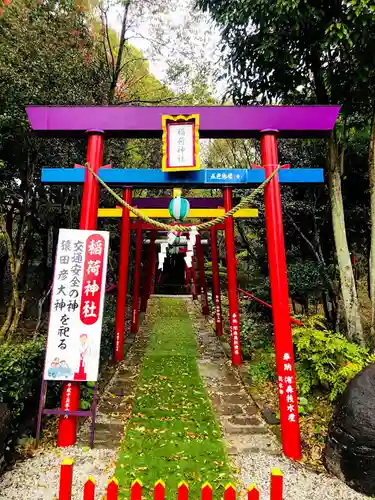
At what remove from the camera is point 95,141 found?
4633 millimetres

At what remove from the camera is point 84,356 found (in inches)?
162

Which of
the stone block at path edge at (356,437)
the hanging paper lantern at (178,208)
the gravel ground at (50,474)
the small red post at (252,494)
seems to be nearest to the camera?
the small red post at (252,494)

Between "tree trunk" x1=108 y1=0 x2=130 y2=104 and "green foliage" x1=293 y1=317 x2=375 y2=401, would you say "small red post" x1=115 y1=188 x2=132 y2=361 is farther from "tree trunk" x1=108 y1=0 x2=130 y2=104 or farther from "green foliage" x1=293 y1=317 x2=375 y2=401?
"tree trunk" x1=108 y1=0 x2=130 y2=104

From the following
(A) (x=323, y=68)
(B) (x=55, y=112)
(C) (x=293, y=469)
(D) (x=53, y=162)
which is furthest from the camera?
(D) (x=53, y=162)

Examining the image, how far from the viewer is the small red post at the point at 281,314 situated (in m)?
4.01

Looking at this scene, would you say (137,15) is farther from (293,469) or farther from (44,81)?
(293,469)

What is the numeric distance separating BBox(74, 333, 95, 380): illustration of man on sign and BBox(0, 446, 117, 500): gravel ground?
0.87 metres

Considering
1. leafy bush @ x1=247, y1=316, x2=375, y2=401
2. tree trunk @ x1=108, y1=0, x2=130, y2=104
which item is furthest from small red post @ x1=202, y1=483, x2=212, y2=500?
tree trunk @ x1=108, y1=0, x2=130, y2=104

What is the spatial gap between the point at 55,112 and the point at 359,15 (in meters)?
4.76

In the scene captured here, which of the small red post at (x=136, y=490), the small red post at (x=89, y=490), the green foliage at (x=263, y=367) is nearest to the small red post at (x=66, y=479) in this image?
the small red post at (x=89, y=490)

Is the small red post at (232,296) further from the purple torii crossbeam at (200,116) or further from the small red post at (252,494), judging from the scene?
the small red post at (252,494)

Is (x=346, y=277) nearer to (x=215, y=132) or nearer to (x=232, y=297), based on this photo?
(x=232, y=297)

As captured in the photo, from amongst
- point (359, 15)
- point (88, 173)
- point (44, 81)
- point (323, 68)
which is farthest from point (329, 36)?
point (44, 81)

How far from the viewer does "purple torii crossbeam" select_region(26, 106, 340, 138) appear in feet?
15.0
